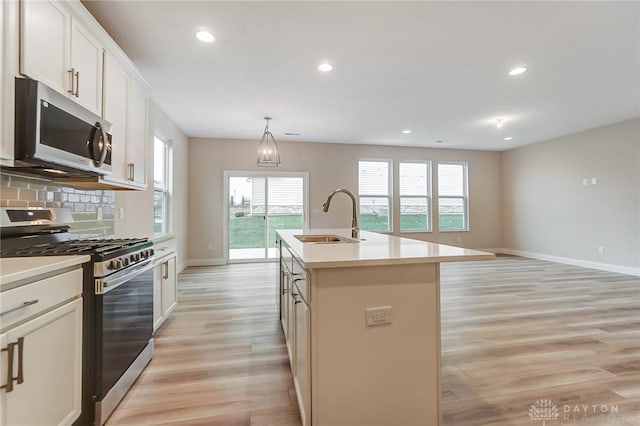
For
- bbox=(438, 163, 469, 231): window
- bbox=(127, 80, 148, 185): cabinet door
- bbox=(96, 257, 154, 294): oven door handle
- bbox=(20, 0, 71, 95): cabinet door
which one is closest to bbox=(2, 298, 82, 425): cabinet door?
bbox=(96, 257, 154, 294): oven door handle

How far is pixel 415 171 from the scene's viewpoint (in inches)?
283

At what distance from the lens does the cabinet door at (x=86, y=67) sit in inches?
71.8

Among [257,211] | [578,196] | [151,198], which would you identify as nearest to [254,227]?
[257,211]

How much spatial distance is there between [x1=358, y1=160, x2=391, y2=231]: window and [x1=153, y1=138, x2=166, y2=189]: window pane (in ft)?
13.3

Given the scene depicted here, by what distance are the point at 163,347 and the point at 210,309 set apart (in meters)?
0.92

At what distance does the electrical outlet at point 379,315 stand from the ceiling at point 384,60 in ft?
6.84

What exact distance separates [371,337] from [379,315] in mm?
113

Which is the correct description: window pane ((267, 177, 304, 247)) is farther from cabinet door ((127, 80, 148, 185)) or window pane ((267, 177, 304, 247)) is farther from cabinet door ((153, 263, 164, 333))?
cabinet door ((153, 263, 164, 333))

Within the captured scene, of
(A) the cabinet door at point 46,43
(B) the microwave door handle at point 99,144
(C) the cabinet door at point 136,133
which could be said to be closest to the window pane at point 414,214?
(C) the cabinet door at point 136,133

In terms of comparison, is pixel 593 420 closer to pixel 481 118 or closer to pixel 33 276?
pixel 33 276

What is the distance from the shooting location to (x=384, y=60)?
9.53 feet

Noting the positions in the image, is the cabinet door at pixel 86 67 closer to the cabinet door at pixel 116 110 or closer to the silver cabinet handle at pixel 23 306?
the cabinet door at pixel 116 110

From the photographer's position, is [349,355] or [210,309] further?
[210,309]

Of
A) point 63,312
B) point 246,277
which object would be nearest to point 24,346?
point 63,312
